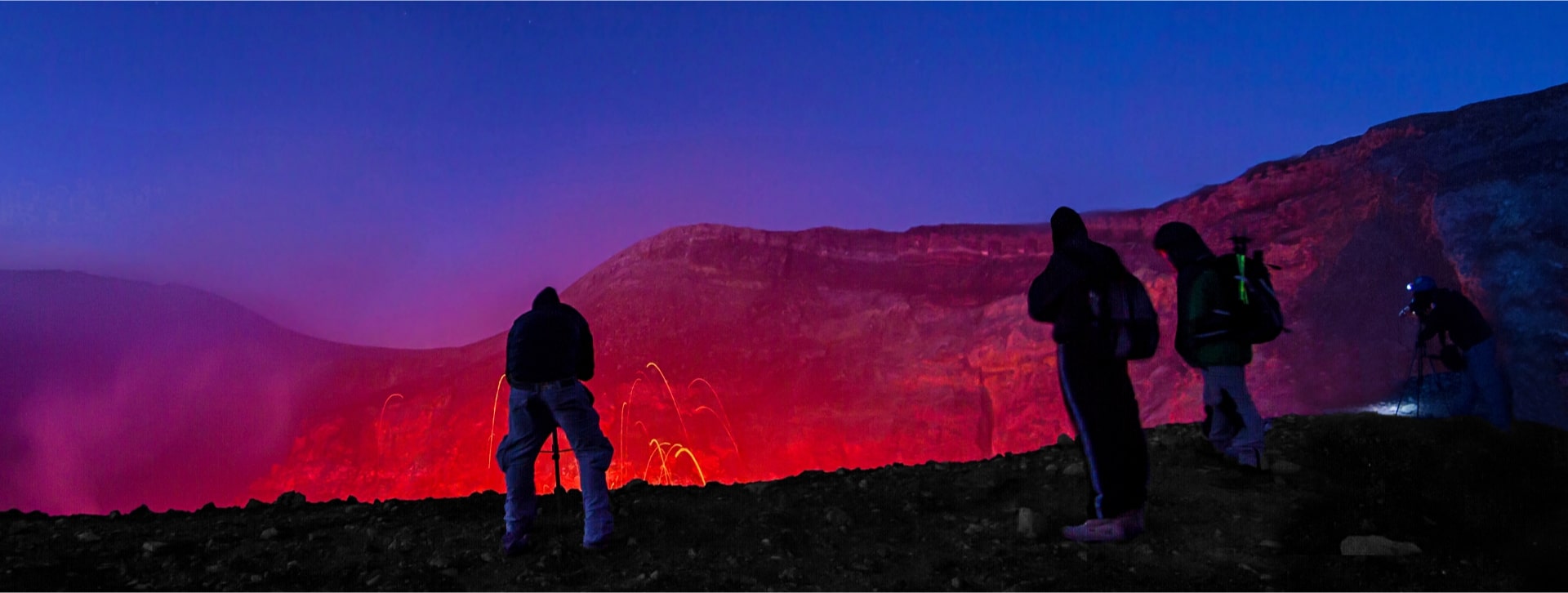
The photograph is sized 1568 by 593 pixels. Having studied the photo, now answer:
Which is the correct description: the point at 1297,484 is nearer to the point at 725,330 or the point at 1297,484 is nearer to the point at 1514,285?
the point at 1514,285

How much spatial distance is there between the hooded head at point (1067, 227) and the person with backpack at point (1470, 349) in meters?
6.67

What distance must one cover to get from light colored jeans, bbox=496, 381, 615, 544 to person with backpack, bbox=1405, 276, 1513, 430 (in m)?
9.43

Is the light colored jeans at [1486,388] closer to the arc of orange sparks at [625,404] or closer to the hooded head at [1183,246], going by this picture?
the hooded head at [1183,246]

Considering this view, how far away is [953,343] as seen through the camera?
125 ft

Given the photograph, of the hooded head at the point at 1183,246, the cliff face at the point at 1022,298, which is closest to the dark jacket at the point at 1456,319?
the hooded head at the point at 1183,246

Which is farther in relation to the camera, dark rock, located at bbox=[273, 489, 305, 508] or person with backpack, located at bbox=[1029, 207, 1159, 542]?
dark rock, located at bbox=[273, 489, 305, 508]

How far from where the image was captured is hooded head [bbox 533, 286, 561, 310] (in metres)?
6.96

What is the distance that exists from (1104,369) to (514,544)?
13.8 feet

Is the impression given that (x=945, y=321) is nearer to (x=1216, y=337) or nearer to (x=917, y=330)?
(x=917, y=330)

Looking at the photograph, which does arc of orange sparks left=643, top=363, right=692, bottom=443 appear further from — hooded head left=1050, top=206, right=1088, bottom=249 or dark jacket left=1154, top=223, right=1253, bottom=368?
hooded head left=1050, top=206, right=1088, bottom=249

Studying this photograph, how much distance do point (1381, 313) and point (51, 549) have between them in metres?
32.1

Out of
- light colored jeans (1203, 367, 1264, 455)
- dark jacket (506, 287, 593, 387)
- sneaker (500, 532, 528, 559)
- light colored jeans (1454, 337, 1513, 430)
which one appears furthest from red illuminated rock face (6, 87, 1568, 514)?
sneaker (500, 532, 528, 559)

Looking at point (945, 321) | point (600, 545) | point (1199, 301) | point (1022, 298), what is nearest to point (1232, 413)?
point (1199, 301)

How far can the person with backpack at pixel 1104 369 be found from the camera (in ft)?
18.8
